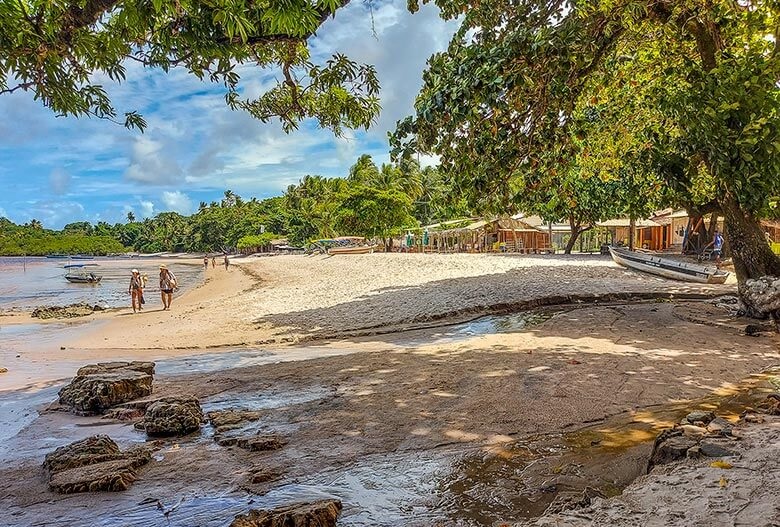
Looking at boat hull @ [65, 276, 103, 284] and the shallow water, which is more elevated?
the shallow water

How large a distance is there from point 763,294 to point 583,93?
5.48 meters

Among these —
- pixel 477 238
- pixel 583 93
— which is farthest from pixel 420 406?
pixel 477 238

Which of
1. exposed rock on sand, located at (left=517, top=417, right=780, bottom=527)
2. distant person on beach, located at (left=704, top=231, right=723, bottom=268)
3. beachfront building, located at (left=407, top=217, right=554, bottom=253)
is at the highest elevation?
beachfront building, located at (left=407, top=217, right=554, bottom=253)

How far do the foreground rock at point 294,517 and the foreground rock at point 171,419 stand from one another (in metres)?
2.26

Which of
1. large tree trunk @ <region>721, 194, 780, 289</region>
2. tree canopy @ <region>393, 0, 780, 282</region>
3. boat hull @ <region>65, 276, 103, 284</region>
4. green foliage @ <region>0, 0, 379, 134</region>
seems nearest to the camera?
green foliage @ <region>0, 0, 379, 134</region>

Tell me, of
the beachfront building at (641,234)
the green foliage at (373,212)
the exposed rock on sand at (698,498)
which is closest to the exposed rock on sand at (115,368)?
the exposed rock on sand at (698,498)

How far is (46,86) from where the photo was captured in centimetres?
334

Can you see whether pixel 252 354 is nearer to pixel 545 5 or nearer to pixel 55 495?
pixel 55 495

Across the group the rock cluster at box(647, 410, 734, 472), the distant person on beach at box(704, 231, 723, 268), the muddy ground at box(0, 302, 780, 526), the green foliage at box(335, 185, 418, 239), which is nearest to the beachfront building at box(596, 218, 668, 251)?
the distant person on beach at box(704, 231, 723, 268)

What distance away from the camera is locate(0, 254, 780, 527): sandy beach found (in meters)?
3.72

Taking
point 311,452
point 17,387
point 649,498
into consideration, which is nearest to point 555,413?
point 649,498

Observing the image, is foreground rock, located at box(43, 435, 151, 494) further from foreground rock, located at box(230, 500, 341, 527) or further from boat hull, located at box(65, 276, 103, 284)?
boat hull, located at box(65, 276, 103, 284)

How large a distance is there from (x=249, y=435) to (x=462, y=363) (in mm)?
3636

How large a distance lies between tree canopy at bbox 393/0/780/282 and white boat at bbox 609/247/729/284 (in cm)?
711
